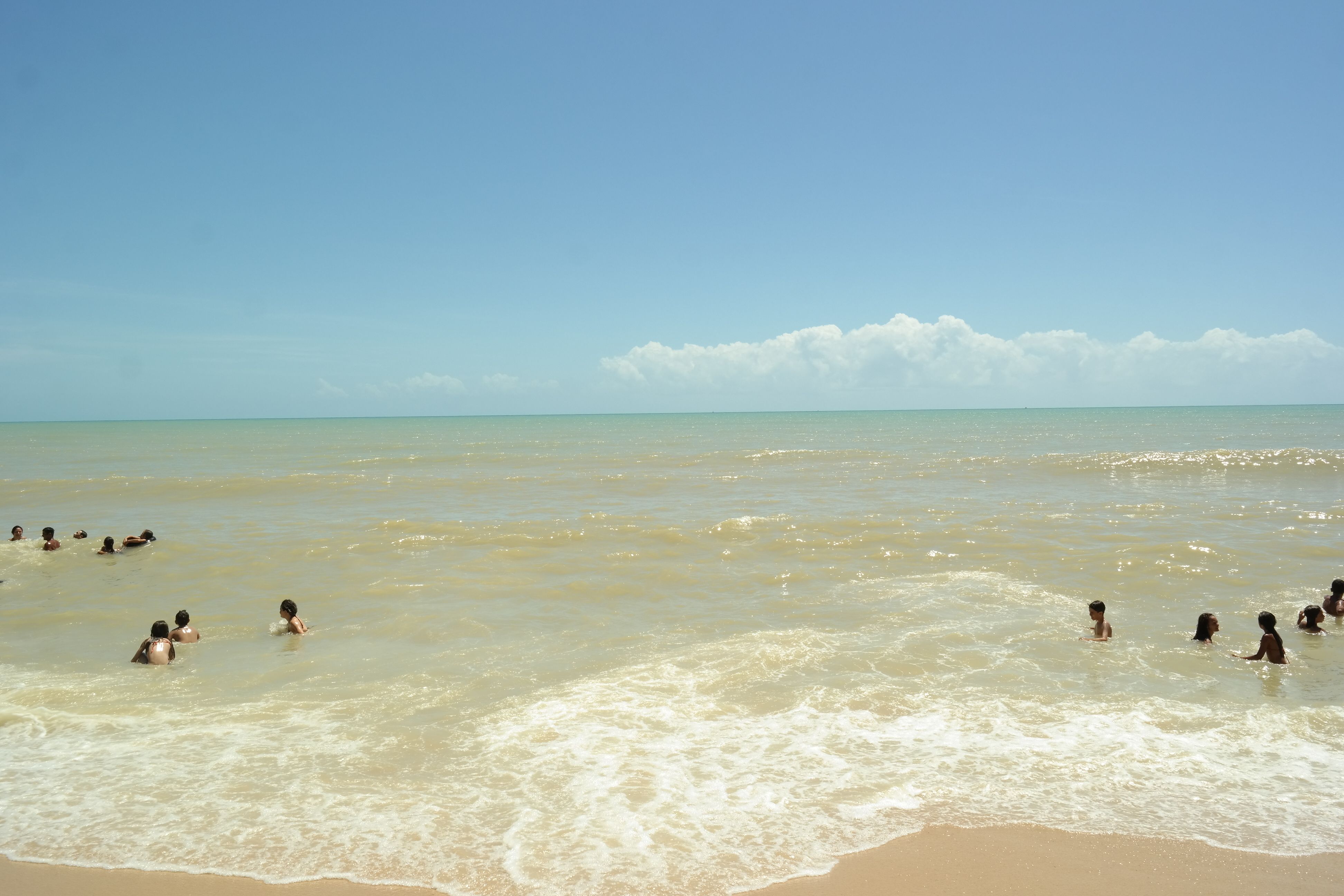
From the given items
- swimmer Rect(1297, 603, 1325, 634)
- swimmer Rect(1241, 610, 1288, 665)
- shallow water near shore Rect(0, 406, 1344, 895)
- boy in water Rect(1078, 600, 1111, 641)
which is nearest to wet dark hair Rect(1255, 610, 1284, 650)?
swimmer Rect(1241, 610, 1288, 665)

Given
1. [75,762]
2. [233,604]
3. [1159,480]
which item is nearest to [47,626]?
[233,604]

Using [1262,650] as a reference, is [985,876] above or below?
below

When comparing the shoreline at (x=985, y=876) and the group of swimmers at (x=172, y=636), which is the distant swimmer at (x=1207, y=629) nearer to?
the shoreline at (x=985, y=876)

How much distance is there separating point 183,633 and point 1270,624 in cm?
1403

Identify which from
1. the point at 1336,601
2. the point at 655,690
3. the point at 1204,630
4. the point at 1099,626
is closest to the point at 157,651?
the point at 655,690

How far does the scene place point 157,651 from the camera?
379 inches

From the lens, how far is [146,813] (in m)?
5.73

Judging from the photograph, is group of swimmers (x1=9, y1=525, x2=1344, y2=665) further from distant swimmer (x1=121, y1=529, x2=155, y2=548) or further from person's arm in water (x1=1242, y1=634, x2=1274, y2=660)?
distant swimmer (x1=121, y1=529, x2=155, y2=548)

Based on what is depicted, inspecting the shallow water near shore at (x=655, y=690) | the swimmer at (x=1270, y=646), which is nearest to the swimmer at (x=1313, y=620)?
the shallow water near shore at (x=655, y=690)

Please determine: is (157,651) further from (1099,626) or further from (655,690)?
(1099,626)

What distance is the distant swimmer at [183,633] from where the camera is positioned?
34.3ft

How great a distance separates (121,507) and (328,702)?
69.2ft

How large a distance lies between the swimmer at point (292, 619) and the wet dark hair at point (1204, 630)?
12.2 meters

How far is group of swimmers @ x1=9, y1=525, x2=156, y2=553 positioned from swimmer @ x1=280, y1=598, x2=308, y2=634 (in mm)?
8165
